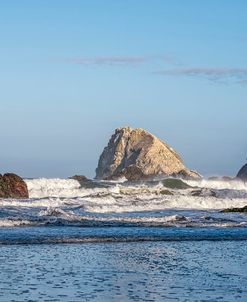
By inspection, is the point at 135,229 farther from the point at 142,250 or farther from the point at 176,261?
the point at 176,261

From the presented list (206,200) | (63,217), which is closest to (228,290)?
(63,217)

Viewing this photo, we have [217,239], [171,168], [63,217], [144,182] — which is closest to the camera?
[217,239]

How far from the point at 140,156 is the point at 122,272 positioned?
291 feet

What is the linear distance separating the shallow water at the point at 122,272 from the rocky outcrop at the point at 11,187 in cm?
3153

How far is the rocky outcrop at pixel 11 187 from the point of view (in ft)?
169

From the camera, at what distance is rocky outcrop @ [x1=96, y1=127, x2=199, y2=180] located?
100688 mm

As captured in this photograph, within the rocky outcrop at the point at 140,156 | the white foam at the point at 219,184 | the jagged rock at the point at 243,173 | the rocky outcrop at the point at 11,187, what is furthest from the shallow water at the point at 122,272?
the jagged rock at the point at 243,173

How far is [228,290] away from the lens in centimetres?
1288

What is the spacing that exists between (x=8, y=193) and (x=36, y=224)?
80.6 ft

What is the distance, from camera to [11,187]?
5272cm

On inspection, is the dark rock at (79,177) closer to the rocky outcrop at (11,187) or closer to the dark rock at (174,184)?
the dark rock at (174,184)

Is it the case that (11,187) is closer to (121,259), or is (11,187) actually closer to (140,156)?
(121,259)

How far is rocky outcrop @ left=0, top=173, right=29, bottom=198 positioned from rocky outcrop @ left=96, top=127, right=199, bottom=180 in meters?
38.8

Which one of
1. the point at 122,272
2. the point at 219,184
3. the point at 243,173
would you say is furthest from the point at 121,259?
the point at 243,173
